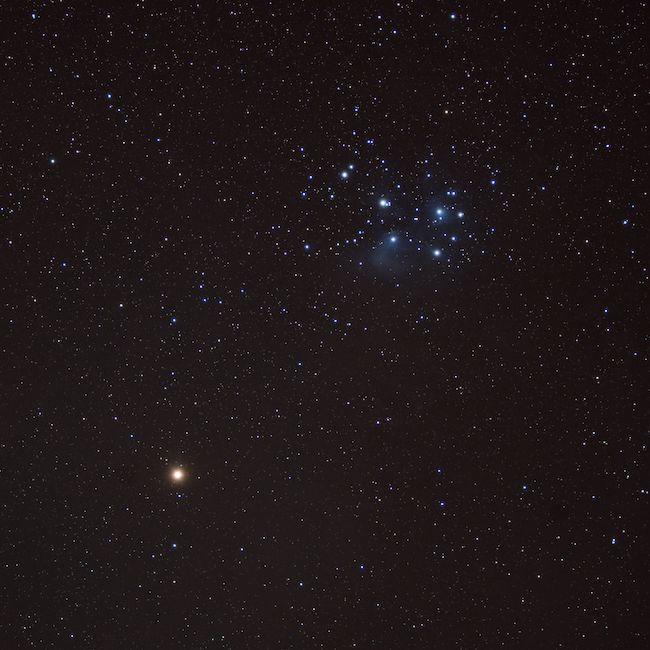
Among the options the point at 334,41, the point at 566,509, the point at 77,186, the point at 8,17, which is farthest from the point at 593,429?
the point at 8,17

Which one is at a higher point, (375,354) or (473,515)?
(375,354)

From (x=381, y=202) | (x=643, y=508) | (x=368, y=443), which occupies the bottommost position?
(x=643, y=508)

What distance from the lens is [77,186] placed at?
2.14 feet

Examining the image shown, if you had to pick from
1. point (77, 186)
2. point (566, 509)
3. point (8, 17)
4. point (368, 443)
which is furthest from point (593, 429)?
point (8, 17)

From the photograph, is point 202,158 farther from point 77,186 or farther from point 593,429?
point 593,429

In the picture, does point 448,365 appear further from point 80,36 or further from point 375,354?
point 80,36

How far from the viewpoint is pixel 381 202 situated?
643 mm

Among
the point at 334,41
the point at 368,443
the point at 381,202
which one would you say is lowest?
the point at 368,443

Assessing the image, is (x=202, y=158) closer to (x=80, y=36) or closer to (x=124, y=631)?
(x=80, y=36)

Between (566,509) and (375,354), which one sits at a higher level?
(375,354)

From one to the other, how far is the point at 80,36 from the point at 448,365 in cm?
54

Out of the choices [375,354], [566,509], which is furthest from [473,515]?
[375,354]

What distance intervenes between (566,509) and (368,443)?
0.78 ft

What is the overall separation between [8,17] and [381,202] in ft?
1.47
